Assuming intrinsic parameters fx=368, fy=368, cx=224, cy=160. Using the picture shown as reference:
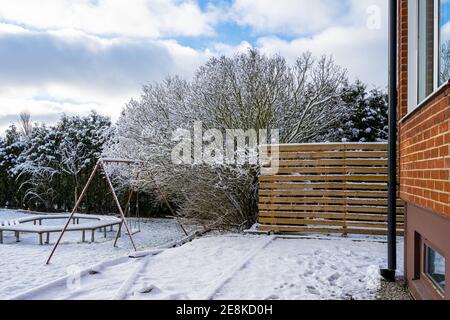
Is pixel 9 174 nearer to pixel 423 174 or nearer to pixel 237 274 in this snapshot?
pixel 237 274

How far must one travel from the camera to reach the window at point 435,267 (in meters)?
2.52

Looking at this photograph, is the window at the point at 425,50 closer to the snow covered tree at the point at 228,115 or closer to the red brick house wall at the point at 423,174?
the red brick house wall at the point at 423,174

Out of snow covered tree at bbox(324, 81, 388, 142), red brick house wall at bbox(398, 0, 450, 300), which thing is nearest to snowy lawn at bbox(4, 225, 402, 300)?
red brick house wall at bbox(398, 0, 450, 300)

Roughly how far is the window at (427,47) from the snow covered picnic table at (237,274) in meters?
1.69

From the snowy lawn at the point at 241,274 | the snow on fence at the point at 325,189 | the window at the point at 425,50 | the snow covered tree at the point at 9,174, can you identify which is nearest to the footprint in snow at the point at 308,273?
the snowy lawn at the point at 241,274

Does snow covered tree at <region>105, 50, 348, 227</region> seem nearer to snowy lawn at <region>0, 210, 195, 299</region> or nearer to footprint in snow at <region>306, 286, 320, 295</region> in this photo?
snowy lawn at <region>0, 210, 195, 299</region>

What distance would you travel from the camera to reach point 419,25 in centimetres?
298

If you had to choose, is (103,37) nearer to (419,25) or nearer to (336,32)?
(336,32)

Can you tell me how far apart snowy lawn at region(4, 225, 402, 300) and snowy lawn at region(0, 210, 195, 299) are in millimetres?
329

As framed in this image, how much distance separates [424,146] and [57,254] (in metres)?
5.66

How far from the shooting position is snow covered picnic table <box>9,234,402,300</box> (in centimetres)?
304

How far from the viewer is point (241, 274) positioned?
3613 mm

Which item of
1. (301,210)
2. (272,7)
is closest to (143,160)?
(301,210)

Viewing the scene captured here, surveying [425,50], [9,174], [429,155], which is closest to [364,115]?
[425,50]
